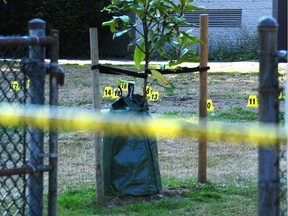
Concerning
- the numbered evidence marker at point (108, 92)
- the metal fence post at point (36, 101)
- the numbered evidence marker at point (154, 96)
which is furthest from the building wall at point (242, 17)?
the metal fence post at point (36, 101)

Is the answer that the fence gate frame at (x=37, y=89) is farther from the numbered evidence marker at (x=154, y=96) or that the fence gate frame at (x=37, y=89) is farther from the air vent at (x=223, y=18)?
the air vent at (x=223, y=18)

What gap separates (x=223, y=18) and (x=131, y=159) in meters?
15.7

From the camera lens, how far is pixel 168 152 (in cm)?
806

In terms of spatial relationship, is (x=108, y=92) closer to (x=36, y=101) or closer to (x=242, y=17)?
(x=36, y=101)

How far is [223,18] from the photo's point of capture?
833 inches

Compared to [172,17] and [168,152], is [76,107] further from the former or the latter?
[172,17]

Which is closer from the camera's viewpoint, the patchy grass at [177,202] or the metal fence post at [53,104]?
the metal fence post at [53,104]

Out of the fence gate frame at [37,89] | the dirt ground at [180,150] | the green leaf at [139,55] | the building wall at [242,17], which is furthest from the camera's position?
the building wall at [242,17]

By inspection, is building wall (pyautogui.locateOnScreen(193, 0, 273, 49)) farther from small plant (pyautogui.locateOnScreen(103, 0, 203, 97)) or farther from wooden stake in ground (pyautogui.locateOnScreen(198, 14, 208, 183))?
small plant (pyautogui.locateOnScreen(103, 0, 203, 97))

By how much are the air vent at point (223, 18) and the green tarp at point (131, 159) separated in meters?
15.3

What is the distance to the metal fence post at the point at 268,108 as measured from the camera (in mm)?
3273

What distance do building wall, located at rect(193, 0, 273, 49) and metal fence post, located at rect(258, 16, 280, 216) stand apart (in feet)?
57.0

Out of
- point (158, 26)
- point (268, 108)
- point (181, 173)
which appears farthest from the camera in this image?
point (181, 173)

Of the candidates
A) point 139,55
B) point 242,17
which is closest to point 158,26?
point 139,55
